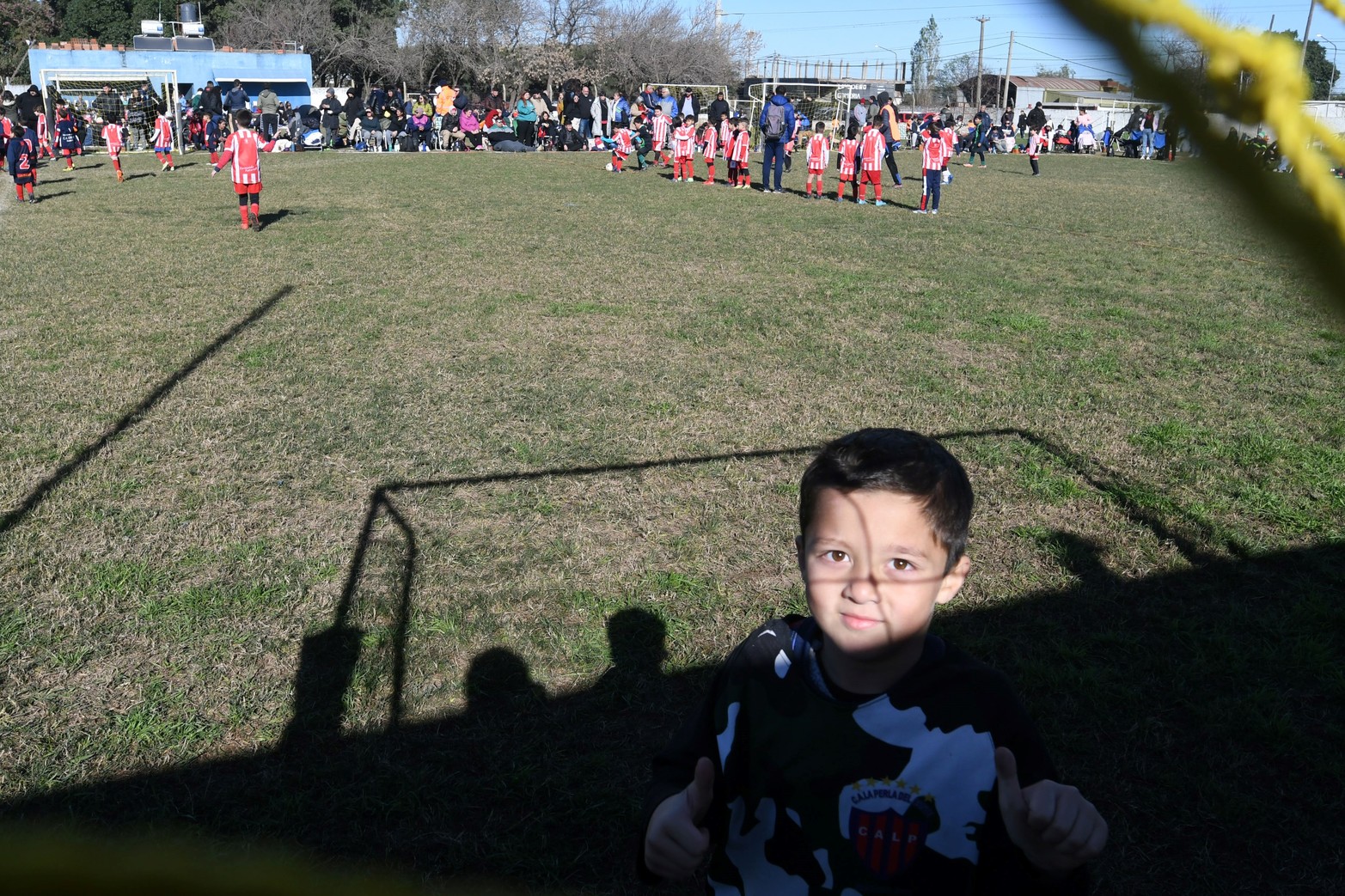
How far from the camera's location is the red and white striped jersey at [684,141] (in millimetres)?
22281

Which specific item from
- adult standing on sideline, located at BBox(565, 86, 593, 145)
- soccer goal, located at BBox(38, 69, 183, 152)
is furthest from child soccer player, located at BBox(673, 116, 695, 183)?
soccer goal, located at BBox(38, 69, 183, 152)

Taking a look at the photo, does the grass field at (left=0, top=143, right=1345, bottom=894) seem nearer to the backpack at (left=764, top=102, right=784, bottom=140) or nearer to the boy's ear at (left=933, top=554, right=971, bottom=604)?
the boy's ear at (left=933, top=554, right=971, bottom=604)

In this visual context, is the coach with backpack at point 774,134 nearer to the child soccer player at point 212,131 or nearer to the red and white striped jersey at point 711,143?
the red and white striped jersey at point 711,143

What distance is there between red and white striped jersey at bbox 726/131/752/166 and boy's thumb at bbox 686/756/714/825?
20663 mm

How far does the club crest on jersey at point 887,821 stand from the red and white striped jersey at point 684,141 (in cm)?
2183

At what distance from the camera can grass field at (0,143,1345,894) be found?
3.20 meters

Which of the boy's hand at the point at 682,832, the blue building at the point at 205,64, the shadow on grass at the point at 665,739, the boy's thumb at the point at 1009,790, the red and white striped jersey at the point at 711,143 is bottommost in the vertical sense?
the shadow on grass at the point at 665,739

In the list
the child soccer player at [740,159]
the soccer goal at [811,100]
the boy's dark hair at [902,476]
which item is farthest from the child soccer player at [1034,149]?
the boy's dark hair at [902,476]

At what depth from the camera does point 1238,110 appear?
0.48 metres

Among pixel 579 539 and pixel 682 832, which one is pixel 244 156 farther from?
pixel 682 832

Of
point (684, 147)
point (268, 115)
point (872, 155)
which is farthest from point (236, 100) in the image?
point (872, 155)

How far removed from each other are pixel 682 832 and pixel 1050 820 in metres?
0.52

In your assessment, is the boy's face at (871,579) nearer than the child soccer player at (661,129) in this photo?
Yes

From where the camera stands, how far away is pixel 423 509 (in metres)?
5.25
